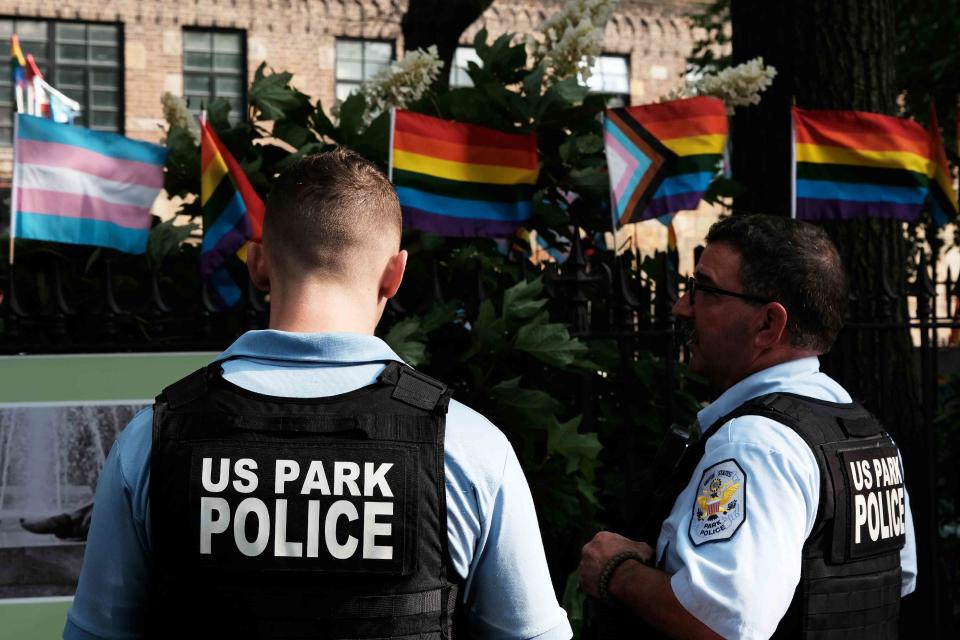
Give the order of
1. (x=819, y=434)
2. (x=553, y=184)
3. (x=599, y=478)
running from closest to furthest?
(x=819, y=434) → (x=599, y=478) → (x=553, y=184)

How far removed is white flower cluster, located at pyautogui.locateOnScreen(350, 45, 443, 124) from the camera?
4340 millimetres

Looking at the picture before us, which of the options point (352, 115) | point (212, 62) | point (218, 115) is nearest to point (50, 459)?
point (218, 115)

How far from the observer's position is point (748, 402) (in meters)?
2.31

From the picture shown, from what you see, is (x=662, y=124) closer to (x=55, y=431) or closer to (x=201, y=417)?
(x=55, y=431)

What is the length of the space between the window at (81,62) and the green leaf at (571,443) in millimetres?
16510

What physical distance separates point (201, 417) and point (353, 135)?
2.73m

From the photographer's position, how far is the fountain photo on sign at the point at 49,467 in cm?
298

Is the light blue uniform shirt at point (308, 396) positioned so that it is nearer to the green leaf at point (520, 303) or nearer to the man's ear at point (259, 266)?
the man's ear at point (259, 266)

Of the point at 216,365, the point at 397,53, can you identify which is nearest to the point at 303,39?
the point at 397,53

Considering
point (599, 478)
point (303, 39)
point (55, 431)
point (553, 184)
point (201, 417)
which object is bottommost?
point (599, 478)

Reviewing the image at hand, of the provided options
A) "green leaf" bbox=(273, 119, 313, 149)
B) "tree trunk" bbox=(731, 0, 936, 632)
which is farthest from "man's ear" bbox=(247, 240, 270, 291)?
"tree trunk" bbox=(731, 0, 936, 632)

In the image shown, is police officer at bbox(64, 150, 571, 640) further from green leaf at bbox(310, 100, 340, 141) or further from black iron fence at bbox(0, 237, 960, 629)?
green leaf at bbox(310, 100, 340, 141)

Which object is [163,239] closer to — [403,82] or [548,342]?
[403,82]

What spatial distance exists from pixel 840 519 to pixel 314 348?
1197 millimetres
